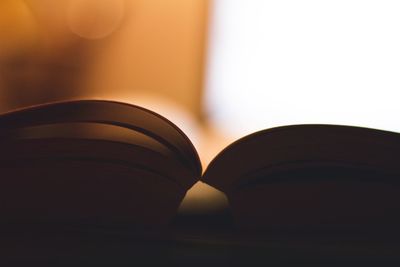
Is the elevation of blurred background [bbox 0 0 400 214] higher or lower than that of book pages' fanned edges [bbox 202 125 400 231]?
higher

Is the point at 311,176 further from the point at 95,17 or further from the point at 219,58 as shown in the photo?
the point at 95,17

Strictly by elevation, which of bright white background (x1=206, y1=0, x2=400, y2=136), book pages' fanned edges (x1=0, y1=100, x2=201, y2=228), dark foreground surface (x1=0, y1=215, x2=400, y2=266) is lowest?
dark foreground surface (x1=0, y1=215, x2=400, y2=266)

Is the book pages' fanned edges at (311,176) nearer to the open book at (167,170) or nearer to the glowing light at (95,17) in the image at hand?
the open book at (167,170)

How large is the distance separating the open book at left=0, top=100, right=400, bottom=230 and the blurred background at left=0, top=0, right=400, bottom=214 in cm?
21

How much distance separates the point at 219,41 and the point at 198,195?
0.26 metres

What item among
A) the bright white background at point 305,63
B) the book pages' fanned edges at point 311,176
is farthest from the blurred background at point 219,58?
the book pages' fanned edges at point 311,176

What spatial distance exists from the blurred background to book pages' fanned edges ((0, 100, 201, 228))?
225 mm

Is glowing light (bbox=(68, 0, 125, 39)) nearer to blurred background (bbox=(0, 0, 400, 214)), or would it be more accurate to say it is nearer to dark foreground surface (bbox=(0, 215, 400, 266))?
blurred background (bbox=(0, 0, 400, 214))

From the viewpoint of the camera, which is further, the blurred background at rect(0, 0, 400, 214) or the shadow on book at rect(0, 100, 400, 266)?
the blurred background at rect(0, 0, 400, 214)

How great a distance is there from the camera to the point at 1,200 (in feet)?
1.21

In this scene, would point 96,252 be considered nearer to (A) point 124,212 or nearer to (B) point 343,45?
(A) point 124,212

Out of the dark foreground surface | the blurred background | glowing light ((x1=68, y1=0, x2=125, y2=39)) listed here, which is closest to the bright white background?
the blurred background

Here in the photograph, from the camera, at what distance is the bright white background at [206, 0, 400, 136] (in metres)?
0.59

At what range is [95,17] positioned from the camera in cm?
62
